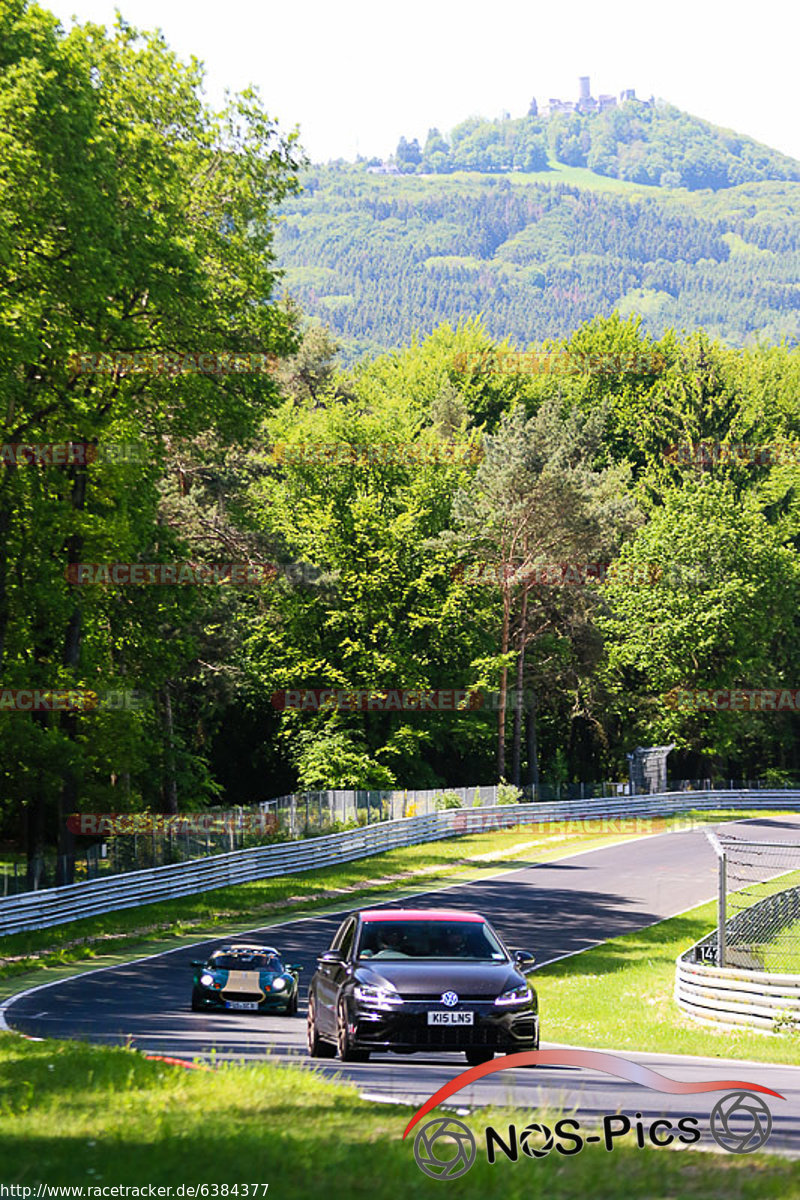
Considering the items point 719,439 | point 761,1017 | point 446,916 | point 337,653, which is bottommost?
point 761,1017

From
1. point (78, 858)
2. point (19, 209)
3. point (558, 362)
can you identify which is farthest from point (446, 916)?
point (558, 362)

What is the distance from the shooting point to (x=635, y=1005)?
22.3 meters

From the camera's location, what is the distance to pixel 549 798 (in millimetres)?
63438

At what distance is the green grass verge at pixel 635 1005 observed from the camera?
59.1ft

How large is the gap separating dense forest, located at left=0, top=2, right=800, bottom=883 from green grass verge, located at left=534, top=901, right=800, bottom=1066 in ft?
43.8

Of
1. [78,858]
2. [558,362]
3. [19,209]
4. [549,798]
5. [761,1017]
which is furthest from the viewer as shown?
[558,362]

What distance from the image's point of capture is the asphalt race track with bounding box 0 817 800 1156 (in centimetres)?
1105

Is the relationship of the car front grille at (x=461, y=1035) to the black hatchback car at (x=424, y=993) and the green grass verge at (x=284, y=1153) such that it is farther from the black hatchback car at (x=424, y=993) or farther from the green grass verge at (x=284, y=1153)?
the green grass verge at (x=284, y=1153)

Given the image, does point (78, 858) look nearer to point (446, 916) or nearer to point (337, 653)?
point (446, 916)

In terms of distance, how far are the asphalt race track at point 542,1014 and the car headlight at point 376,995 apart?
0.60 meters

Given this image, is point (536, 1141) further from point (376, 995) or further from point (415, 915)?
point (415, 915)

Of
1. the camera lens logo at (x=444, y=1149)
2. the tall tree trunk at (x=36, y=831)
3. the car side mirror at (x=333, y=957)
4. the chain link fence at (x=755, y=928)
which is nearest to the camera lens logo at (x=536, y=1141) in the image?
the camera lens logo at (x=444, y=1149)

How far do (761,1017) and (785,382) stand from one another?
283 feet

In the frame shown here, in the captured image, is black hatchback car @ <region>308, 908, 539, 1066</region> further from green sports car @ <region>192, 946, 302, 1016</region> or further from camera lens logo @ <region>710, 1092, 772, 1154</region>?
green sports car @ <region>192, 946, 302, 1016</region>
